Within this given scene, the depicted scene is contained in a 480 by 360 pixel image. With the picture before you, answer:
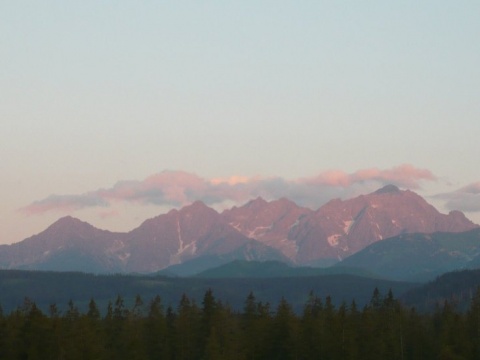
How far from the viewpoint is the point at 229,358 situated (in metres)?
149

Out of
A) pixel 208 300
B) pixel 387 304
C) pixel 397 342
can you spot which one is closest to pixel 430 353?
pixel 397 342

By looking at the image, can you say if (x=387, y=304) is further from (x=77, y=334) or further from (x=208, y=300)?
(x=77, y=334)

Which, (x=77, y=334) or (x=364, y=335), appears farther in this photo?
(x=364, y=335)

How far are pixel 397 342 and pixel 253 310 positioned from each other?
23418 millimetres

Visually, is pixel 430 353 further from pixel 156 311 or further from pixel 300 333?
pixel 156 311

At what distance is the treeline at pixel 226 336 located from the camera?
A: 147m

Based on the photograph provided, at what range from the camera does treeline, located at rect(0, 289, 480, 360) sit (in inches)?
5797

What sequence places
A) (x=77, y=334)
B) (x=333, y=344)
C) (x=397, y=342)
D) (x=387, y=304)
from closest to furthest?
(x=77, y=334) → (x=333, y=344) → (x=397, y=342) → (x=387, y=304)

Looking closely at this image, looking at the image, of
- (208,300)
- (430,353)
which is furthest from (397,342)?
(208,300)

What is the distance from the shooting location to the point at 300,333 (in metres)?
161

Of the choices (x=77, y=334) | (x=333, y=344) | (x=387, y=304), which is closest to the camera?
(x=77, y=334)

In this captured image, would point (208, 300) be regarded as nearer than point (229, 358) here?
No

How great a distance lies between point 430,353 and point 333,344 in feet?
73.4

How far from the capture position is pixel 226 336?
158 m
